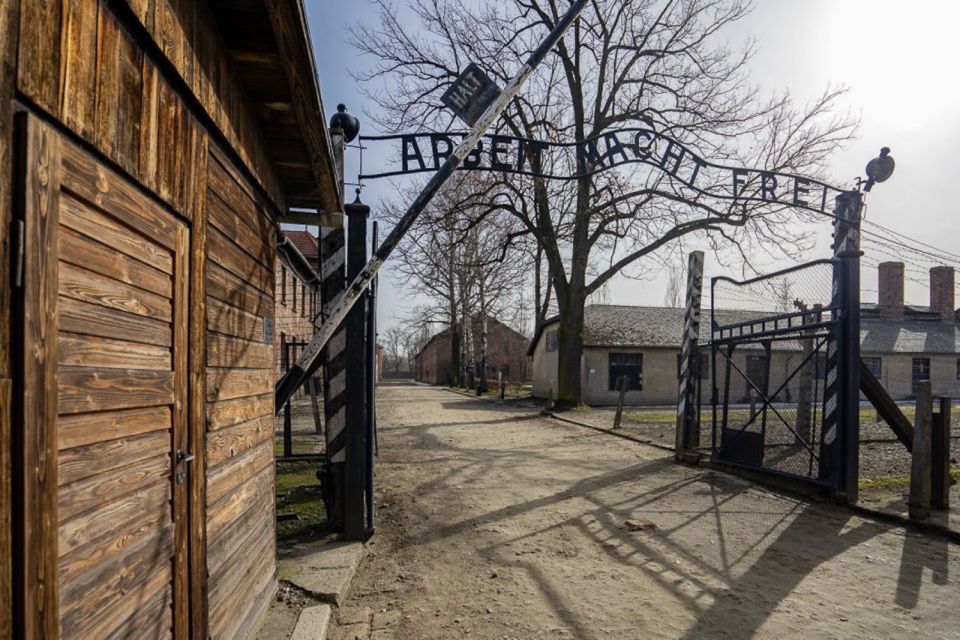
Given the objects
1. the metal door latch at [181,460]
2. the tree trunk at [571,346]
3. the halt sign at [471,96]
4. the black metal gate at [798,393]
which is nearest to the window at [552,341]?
the tree trunk at [571,346]

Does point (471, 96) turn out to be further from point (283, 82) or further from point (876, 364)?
point (876, 364)

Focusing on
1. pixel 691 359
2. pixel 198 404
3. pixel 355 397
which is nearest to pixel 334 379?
pixel 355 397

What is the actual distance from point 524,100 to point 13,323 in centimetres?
1928

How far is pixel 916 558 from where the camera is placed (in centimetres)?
514

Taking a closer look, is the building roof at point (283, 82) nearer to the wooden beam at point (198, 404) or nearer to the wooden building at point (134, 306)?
the wooden building at point (134, 306)

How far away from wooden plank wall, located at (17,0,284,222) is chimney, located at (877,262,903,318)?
137 feet

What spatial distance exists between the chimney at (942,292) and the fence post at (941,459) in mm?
37768

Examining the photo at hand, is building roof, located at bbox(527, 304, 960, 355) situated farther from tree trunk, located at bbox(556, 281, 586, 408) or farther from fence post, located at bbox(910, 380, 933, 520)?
fence post, located at bbox(910, 380, 933, 520)

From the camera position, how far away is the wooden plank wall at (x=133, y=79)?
5.20ft

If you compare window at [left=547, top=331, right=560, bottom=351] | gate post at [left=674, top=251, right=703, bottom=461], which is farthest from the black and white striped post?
window at [left=547, top=331, right=560, bottom=351]

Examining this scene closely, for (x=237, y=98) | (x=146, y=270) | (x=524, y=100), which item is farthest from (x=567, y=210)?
(x=146, y=270)

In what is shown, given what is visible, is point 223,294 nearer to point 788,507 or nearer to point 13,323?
point 13,323

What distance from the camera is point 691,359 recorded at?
10375mm

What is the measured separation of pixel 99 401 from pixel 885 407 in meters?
8.53
